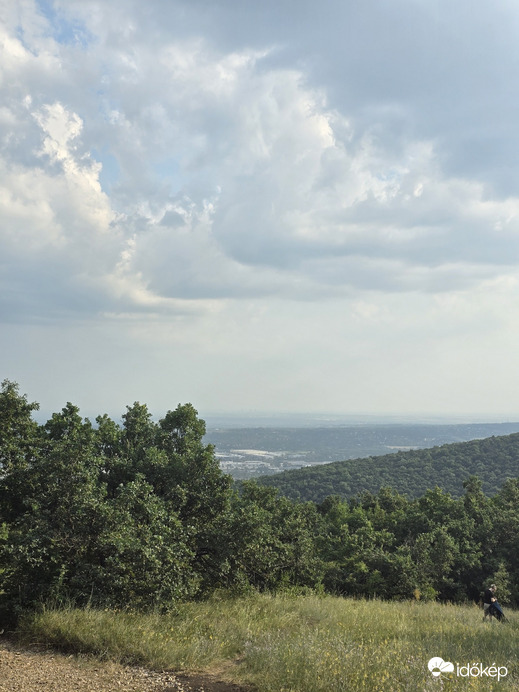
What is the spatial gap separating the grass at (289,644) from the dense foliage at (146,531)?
1.14m

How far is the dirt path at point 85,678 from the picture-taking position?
23.6ft

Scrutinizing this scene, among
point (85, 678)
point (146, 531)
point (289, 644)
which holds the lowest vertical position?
point (289, 644)

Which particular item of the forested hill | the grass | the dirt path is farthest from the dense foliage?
the forested hill

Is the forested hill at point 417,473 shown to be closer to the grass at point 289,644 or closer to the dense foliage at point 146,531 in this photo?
the dense foliage at point 146,531

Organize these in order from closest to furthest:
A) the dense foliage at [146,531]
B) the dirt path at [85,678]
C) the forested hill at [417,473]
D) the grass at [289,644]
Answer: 1. the dirt path at [85,678]
2. the grass at [289,644]
3. the dense foliage at [146,531]
4. the forested hill at [417,473]

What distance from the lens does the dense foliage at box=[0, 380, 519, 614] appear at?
35.4ft

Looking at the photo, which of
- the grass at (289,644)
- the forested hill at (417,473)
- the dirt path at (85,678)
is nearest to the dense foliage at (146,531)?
the grass at (289,644)

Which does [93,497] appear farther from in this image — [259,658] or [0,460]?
[259,658]

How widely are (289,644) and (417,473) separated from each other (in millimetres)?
74648

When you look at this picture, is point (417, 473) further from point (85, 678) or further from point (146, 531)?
point (85, 678)

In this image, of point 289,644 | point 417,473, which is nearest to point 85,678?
point 289,644

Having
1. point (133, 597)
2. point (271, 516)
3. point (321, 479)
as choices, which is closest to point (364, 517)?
point (271, 516)

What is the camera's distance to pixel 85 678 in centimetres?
748

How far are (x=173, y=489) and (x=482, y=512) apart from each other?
2415cm
